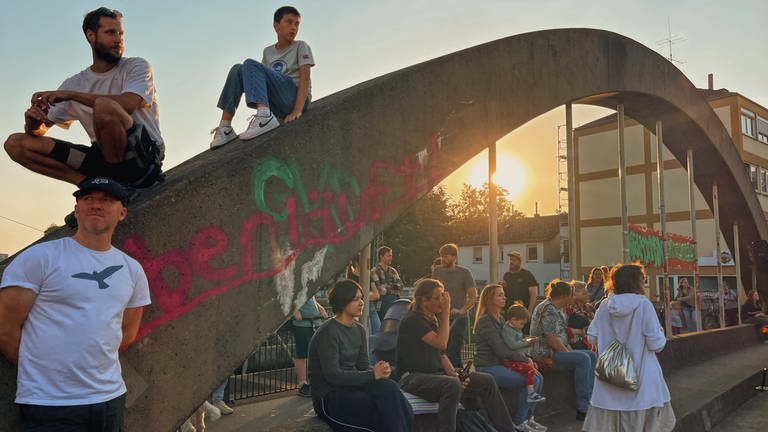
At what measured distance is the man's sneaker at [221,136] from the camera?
4371mm

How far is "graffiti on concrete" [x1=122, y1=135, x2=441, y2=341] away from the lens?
333 centimetres

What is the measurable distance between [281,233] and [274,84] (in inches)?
42.4

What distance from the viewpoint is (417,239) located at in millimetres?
32250

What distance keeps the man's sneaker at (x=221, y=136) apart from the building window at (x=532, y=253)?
36.2m

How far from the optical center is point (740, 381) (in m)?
8.59

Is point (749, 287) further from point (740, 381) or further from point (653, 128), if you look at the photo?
point (740, 381)

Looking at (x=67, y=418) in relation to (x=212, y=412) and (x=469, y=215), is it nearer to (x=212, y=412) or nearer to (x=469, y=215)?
(x=212, y=412)

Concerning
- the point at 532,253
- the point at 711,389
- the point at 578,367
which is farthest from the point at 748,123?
the point at 578,367

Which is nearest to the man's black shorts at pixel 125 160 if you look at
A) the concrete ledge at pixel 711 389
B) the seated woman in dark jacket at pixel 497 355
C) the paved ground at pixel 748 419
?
the seated woman in dark jacket at pixel 497 355

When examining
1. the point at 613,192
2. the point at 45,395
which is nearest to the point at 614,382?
the point at 45,395

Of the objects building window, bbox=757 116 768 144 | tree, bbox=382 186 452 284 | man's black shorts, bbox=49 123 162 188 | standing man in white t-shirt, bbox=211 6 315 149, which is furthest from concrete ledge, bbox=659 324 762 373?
tree, bbox=382 186 452 284

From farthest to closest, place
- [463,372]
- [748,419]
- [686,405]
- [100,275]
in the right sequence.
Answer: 1. [748,419]
2. [686,405]
3. [463,372]
4. [100,275]

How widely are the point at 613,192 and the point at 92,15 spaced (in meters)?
29.5

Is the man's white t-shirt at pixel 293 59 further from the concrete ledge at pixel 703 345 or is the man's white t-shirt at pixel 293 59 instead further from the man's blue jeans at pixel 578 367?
the concrete ledge at pixel 703 345
